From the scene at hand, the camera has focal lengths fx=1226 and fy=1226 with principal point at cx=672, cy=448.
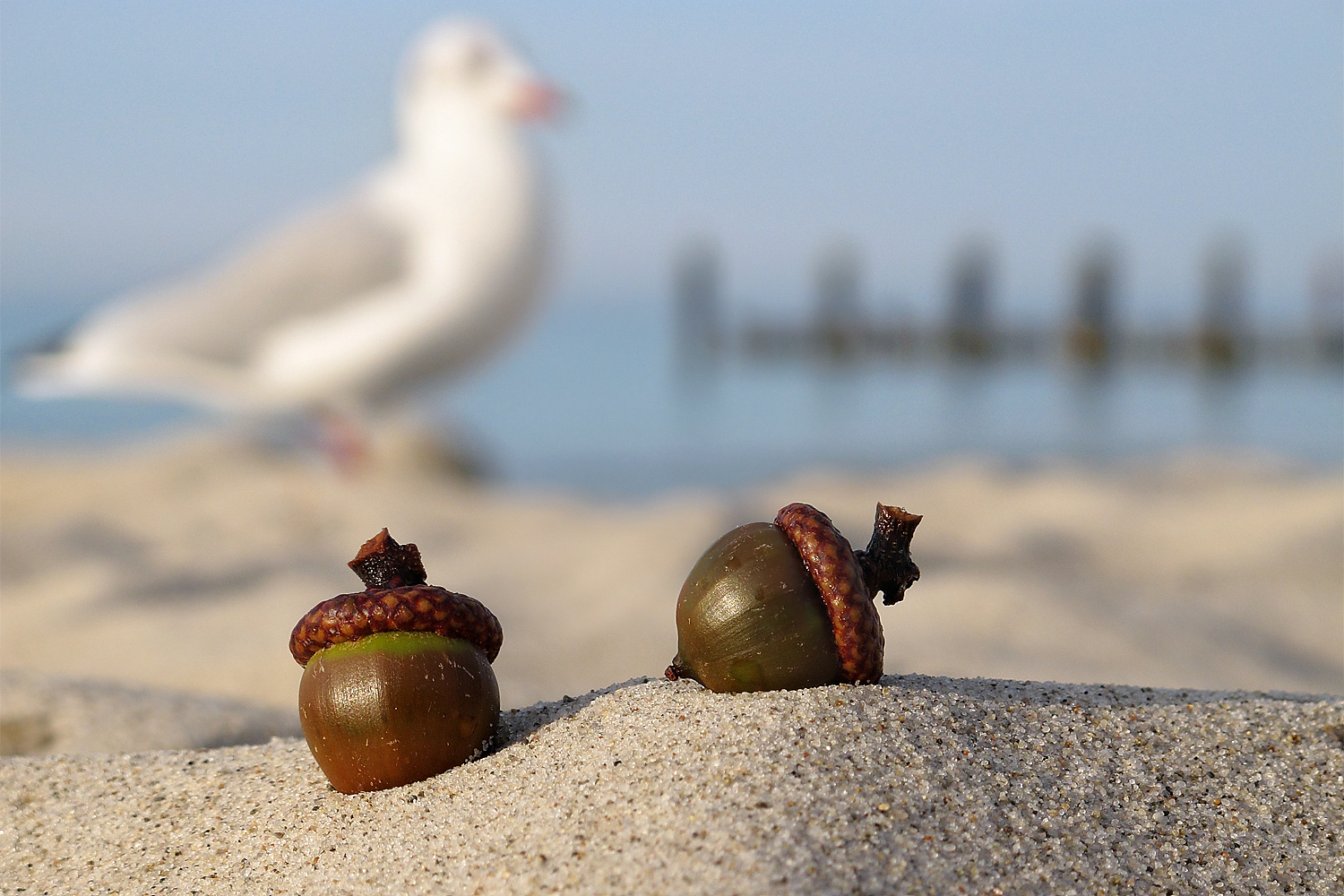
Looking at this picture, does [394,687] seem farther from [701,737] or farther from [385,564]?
[701,737]

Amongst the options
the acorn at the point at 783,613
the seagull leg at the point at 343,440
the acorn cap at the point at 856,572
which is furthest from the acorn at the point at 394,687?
the seagull leg at the point at 343,440

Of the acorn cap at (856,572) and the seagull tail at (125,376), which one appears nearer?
the acorn cap at (856,572)

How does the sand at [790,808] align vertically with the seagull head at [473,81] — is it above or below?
below

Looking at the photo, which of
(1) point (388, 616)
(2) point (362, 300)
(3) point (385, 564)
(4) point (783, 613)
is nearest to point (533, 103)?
(2) point (362, 300)

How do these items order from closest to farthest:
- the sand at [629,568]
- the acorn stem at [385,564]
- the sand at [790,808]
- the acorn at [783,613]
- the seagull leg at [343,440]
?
the sand at [790,808], the acorn at [783,613], the acorn stem at [385,564], the sand at [629,568], the seagull leg at [343,440]

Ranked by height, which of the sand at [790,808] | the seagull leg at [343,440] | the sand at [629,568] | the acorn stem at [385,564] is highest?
the seagull leg at [343,440]

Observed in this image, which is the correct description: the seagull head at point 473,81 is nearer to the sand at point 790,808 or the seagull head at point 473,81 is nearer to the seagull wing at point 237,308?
the seagull wing at point 237,308

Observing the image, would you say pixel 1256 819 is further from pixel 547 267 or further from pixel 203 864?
pixel 547 267
